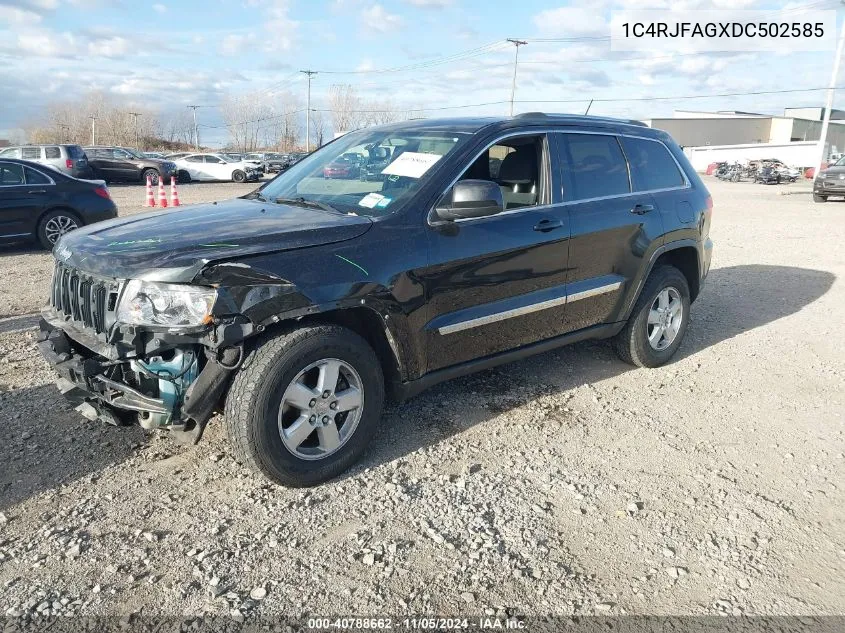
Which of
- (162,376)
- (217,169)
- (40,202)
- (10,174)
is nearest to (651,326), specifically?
(162,376)

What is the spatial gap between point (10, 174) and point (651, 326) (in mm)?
9172

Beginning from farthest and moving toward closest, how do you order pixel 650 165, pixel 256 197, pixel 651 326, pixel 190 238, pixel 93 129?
pixel 93 129 → pixel 651 326 → pixel 650 165 → pixel 256 197 → pixel 190 238

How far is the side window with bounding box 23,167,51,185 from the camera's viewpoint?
9.76 m

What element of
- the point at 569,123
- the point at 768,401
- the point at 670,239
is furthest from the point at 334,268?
the point at 768,401

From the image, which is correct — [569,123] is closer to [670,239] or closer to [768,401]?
Result: [670,239]

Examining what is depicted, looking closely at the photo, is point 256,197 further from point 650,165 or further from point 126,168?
point 126,168

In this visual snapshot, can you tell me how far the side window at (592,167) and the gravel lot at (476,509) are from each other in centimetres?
143

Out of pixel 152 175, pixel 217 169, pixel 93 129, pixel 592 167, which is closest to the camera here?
pixel 592 167

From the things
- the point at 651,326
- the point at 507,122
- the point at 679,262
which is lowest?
the point at 651,326

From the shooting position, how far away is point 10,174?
381 inches

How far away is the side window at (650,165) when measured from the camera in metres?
5.05

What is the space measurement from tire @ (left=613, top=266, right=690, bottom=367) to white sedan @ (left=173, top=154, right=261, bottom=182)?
28493 millimetres

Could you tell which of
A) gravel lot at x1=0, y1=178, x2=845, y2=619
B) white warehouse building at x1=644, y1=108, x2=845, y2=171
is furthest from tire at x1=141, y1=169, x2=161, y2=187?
white warehouse building at x1=644, y1=108, x2=845, y2=171

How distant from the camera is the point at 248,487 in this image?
11.3 feet
